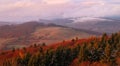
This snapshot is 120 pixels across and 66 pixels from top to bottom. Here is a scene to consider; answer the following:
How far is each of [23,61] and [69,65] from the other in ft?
56.5

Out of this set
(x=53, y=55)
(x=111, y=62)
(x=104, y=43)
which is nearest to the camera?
(x=111, y=62)

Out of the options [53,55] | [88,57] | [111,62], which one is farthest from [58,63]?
[111,62]

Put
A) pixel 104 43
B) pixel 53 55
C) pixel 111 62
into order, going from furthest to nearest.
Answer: pixel 104 43
pixel 53 55
pixel 111 62

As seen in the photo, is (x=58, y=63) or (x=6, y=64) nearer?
(x=58, y=63)

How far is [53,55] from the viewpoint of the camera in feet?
406

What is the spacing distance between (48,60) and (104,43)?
24.3 meters

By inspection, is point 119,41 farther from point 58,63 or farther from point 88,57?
point 58,63

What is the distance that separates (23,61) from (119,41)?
38.3m

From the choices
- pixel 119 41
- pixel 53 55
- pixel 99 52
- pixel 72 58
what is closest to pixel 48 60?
pixel 53 55

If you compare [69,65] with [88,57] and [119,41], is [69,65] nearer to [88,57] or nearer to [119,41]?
[88,57]

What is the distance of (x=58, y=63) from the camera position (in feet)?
404

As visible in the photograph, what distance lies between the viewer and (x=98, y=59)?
401 feet

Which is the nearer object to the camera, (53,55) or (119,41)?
(53,55)

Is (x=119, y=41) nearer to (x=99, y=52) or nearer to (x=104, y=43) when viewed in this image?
(x=104, y=43)
